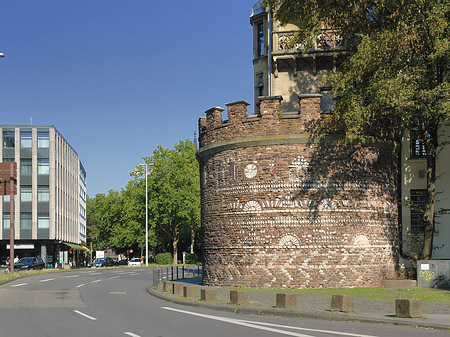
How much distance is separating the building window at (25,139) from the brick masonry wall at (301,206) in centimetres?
5345

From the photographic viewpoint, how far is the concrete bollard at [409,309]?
1355 centimetres

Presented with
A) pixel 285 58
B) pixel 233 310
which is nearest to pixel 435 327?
pixel 233 310

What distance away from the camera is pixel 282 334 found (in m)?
11.9

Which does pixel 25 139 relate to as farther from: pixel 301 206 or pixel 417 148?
pixel 417 148

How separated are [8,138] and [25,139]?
1931mm

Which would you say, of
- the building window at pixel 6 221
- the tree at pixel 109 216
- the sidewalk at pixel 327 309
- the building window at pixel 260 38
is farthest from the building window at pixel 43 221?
the sidewalk at pixel 327 309

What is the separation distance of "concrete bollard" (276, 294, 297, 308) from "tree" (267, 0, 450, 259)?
7.69 meters

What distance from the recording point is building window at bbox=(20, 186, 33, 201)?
71.1 m

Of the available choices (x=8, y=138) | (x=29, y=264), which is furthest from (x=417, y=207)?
(x=8, y=138)

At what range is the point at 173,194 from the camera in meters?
69.4

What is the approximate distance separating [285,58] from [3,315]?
17.8 m

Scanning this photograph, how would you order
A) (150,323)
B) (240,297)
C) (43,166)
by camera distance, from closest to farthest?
(150,323), (240,297), (43,166)

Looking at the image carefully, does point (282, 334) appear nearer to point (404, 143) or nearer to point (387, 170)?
point (387, 170)

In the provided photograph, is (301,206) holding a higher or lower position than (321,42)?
lower
